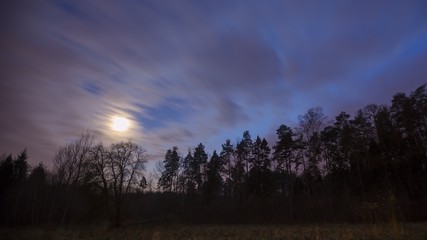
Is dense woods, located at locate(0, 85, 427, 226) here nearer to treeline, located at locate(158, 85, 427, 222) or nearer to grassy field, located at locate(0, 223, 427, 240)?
treeline, located at locate(158, 85, 427, 222)

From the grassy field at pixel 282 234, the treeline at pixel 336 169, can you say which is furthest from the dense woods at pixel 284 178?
the grassy field at pixel 282 234

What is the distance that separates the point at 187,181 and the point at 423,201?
4611cm

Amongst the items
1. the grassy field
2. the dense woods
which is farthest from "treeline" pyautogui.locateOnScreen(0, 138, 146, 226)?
the grassy field

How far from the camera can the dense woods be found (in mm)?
35500

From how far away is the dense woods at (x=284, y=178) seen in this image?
116ft

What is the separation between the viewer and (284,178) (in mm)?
60688

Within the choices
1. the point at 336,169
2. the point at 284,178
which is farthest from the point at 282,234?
the point at 284,178

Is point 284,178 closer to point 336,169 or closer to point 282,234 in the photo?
point 336,169

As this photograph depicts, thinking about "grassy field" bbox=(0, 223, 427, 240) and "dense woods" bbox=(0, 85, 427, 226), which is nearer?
"grassy field" bbox=(0, 223, 427, 240)

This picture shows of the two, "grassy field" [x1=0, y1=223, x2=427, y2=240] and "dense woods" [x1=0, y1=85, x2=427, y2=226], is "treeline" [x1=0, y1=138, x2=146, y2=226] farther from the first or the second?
"grassy field" [x1=0, y1=223, x2=427, y2=240]

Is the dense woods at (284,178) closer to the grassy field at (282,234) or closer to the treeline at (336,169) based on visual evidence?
the treeline at (336,169)

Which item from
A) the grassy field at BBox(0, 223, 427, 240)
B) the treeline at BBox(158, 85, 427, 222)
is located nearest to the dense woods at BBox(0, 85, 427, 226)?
the treeline at BBox(158, 85, 427, 222)

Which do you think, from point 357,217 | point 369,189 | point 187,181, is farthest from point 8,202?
point 369,189

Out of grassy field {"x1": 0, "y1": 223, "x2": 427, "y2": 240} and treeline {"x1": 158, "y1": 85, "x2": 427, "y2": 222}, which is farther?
treeline {"x1": 158, "y1": 85, "x2": 427, "y2": 222}
